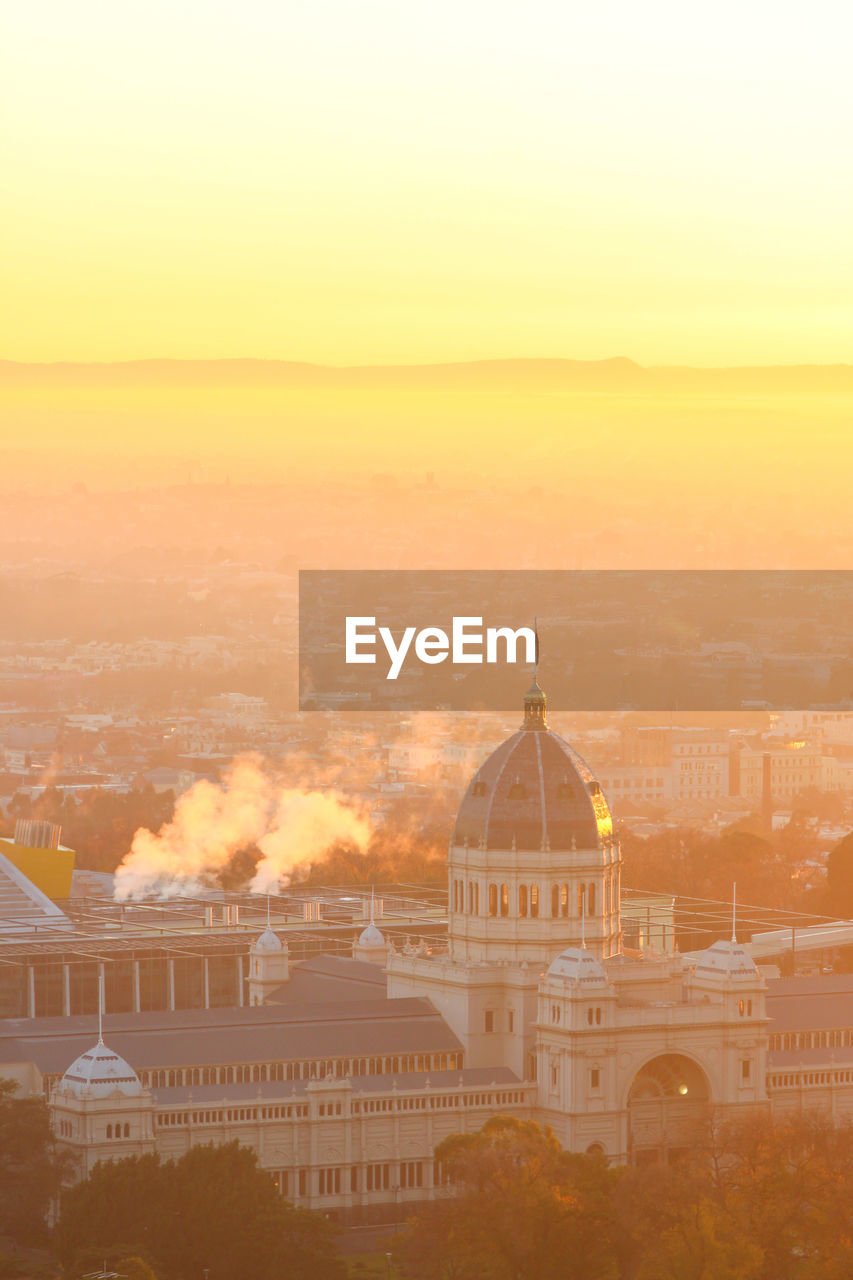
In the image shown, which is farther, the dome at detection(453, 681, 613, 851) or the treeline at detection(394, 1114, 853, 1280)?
the dome at detection(453, 681, 613, 851)

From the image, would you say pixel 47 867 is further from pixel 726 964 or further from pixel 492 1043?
pixel 726 964

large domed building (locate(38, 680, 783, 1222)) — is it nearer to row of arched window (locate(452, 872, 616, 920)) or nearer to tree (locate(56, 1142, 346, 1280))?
row of arched window (locate(452, 872, 616, 920))

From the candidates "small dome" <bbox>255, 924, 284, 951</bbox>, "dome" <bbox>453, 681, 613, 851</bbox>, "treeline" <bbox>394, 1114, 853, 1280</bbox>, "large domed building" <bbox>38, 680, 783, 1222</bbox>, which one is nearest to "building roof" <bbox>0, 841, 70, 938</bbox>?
"small dome" <bbox>255, 924, 284, 951</bbox>

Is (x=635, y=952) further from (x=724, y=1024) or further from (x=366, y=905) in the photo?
(x=366, y=905)

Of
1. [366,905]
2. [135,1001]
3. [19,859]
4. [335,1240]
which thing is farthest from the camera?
[19,859]

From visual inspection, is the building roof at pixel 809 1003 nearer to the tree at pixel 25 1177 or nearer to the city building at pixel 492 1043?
the city building at pixel 492 1043

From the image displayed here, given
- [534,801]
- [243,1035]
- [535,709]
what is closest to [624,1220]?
[243,1035]

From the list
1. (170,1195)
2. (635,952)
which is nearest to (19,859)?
(635,952)
